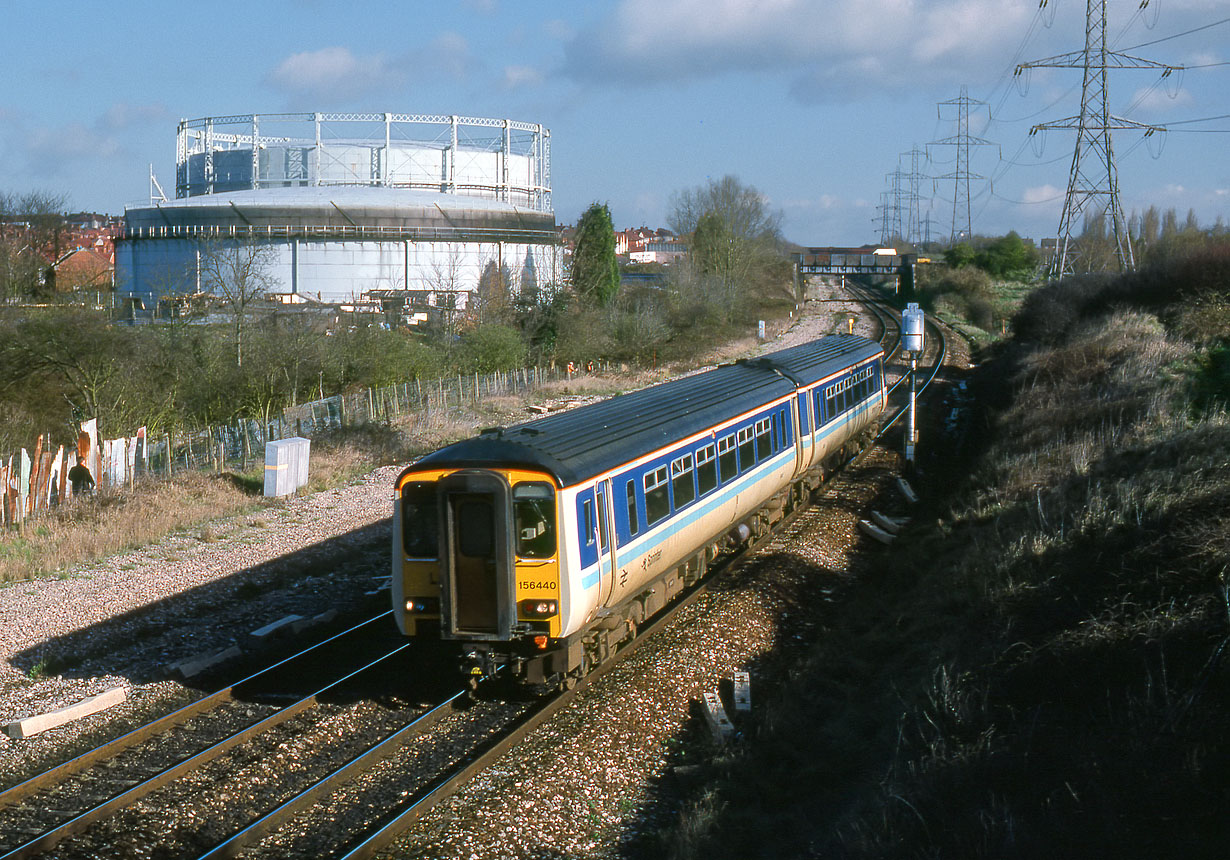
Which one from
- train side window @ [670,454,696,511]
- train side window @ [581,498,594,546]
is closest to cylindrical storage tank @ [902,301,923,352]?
train side window @ [670,454,696,511]

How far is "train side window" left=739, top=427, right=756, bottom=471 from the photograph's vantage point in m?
14.9

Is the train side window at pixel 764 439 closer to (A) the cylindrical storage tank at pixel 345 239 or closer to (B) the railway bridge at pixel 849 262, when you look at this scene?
(A) the cylindrical storage tank at pixel 345 239

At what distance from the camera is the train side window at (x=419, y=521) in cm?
993

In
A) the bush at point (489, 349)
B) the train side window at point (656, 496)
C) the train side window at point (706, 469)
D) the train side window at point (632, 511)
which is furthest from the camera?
the bush at point (489, 349)

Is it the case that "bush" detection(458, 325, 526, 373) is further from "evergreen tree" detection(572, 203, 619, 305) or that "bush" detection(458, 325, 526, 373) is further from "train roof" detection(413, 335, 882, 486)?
"train roof" detection(413, 335, 882, 486)

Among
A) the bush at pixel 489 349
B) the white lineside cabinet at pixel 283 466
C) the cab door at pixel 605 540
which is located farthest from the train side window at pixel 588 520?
the bush at pixel 489 349

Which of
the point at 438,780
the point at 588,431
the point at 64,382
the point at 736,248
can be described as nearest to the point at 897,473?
the point at 588,431

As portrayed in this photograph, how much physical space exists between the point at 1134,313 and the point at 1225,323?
13.4ft

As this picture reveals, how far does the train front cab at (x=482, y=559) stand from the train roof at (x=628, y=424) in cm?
24

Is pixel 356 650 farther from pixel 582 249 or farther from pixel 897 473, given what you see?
pixel 582 249

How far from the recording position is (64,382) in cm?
2572

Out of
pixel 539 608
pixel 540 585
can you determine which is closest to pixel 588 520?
pixel 540 585

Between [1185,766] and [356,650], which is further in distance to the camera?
[356,650]

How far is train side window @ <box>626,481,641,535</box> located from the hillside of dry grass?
227 cm
